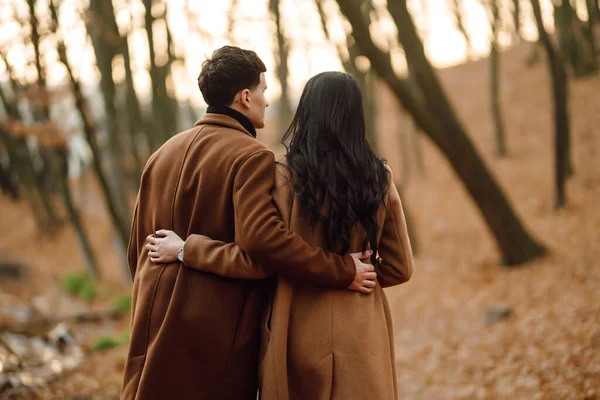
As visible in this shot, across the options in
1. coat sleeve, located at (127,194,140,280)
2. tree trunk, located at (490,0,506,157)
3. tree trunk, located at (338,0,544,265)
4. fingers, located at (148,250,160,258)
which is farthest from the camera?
tree trunk, located at (490,0,506,157)

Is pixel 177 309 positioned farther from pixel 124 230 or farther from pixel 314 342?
pixel 124 230

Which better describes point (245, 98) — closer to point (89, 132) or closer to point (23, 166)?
point (89, 132)

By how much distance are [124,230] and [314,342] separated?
28.6 feet

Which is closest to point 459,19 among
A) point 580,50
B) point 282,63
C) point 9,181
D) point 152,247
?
point 580,50

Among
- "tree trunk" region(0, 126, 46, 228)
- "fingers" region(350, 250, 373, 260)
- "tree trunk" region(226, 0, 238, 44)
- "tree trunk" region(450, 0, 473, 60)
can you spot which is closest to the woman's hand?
"fingers" region(350, 250, 373, 260)

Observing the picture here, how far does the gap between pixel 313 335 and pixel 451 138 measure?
21.2ft

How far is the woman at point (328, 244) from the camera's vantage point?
2.73m

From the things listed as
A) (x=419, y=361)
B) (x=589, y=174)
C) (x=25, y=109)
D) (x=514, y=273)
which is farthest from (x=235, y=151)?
(x=25, y=109)

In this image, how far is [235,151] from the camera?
287cm

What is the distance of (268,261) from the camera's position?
2.72 meters

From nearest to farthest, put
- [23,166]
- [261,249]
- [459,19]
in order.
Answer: [261,249] < [23,166] < [459,19]

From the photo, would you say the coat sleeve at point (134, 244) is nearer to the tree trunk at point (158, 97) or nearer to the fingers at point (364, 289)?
the fingers at point (364, 289)

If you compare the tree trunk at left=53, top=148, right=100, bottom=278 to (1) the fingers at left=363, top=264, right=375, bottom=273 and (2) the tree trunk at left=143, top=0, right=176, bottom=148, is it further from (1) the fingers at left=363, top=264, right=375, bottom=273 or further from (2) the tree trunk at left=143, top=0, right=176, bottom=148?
(1) the fingers at left=363, top=264, right=375, bottom=273

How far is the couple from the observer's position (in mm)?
2734
